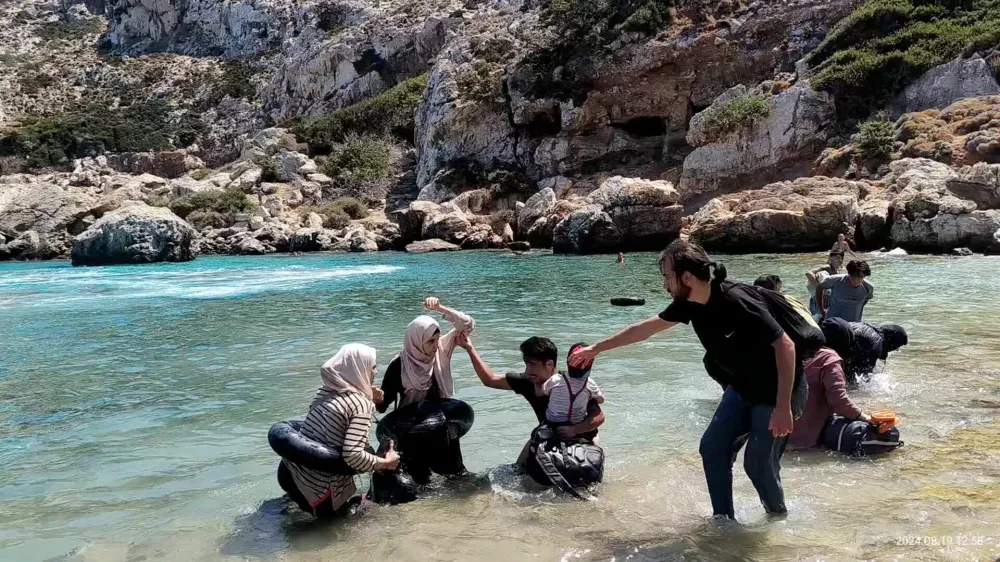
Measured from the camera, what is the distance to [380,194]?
5050cm

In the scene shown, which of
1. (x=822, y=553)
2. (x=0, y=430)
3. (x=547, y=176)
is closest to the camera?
(x=822, y=553)

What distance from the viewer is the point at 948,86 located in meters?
32.3

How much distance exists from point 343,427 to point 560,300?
452 inches

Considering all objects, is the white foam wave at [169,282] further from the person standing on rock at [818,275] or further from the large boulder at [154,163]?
the large boulder at [154,163]

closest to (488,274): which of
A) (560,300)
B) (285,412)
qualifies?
(560,300)

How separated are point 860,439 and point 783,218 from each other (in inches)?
881

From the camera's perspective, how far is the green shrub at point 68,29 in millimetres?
92812

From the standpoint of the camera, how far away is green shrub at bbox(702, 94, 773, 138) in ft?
115

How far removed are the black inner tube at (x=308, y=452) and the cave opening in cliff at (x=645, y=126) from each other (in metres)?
42.7

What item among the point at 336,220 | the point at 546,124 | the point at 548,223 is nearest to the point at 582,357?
the point at 548,223

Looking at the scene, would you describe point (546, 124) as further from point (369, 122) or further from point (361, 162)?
point (369, 122)

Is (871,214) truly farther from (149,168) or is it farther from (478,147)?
(149,168)

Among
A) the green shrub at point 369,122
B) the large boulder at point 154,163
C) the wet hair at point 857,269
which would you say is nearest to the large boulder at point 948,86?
the wet hair at point 857,269

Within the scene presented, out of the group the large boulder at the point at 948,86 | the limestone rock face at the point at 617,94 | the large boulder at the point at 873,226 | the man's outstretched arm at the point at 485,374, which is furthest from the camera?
the limestone rock face at the point at 617,94
